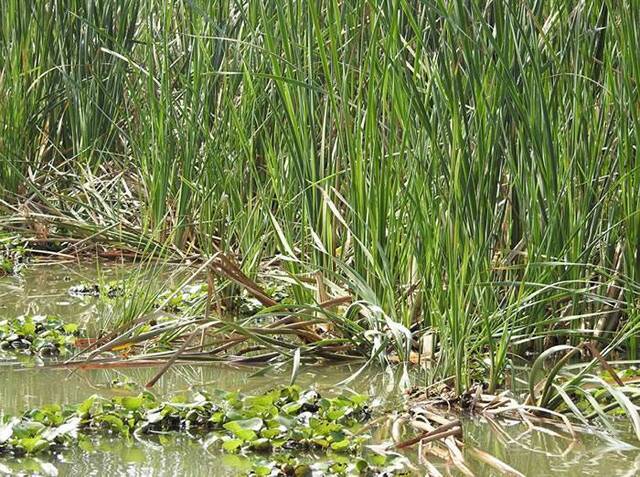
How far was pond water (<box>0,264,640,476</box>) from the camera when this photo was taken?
8.39ft

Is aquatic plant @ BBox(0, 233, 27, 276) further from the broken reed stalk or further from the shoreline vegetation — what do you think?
the broken reed stalk

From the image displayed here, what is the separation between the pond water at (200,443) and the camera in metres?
2.56

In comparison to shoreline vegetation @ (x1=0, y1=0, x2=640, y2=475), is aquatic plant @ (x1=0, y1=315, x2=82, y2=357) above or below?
below

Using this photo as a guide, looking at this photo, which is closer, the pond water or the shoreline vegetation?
the pond water

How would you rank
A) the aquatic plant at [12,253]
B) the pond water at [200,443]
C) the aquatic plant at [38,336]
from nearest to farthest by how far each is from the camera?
the pond water at [200,443] < the aquatic plant at [38,336] < the aquatic plant at [12,253]

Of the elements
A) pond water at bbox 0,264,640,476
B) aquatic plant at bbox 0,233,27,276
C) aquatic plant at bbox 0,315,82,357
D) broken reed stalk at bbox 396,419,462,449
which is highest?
broken reed stalk at bbox 396,419,462,449

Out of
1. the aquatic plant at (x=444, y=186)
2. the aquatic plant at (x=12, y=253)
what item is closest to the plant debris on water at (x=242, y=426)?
the aquatic plant at (x=444, y=186)

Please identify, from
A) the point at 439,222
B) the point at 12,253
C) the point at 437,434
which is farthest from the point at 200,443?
the point at 12,253

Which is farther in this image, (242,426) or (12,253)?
(12,253)

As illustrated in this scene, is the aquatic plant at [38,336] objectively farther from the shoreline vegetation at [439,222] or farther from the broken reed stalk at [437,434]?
the broken reed stalk at [437,434]

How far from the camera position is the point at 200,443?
8.96ft

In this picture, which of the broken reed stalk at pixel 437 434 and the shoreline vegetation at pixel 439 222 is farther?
the shoreline vegetation at pixel 439 222

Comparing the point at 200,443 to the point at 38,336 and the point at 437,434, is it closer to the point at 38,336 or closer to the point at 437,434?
the point at 437,434

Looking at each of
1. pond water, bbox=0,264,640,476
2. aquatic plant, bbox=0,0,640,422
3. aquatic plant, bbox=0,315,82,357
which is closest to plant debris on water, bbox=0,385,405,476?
pond water, bbox=0,264,640,476
